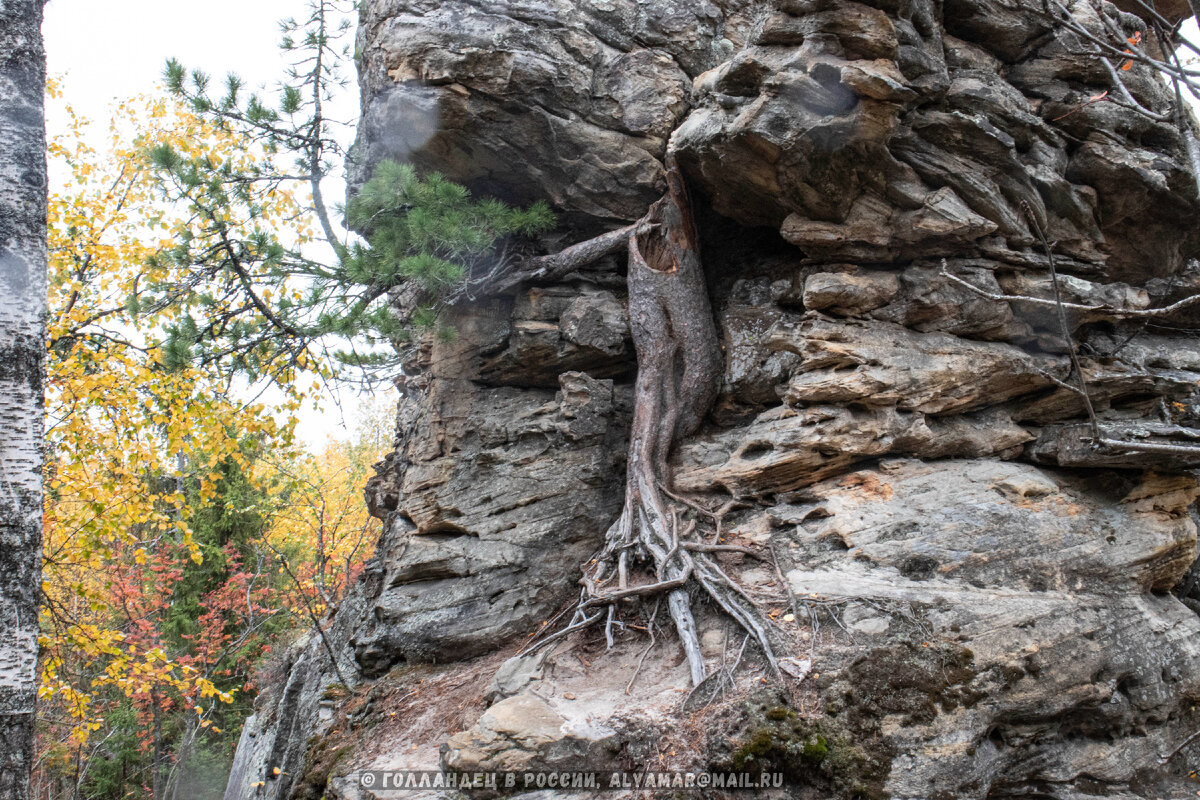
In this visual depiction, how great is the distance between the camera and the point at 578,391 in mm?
7902

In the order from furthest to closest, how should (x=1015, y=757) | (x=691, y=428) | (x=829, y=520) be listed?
(x=691, y=428) → (x=829, y=520) → (x=1015, y=757)

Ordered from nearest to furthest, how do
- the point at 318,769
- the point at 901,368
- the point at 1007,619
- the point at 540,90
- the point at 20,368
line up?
the point at 20,368 → the point at 1007,619 → the point at 318,769 → the point at 901,368 → the point at 540,90

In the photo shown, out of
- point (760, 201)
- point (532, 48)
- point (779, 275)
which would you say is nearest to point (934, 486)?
point (779, 275)

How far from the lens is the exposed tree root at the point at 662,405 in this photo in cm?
635

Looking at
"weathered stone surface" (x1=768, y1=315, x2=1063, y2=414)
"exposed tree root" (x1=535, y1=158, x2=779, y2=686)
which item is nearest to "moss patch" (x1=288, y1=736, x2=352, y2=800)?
"exposed tree root" (x1=535, y1=158, x2=779, y2=686)

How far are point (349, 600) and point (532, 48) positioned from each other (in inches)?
255

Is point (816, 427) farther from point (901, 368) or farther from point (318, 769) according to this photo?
point (318, 769)

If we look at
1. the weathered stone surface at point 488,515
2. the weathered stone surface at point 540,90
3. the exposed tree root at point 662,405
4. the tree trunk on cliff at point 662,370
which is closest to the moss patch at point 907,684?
the exposed tree root at point 662,405

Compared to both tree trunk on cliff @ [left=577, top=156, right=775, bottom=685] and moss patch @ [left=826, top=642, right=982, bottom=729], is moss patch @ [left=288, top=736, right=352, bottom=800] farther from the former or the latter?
moss patch @ [left=826, top=642, right=982, bottom=729]

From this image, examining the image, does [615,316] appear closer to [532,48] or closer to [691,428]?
[691,428]

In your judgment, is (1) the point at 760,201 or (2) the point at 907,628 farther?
(1) the point at 760,201

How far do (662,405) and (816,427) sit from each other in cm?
A: 171

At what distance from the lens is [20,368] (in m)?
3.48

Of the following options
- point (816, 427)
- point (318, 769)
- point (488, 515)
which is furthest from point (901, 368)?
point (318, 769)
